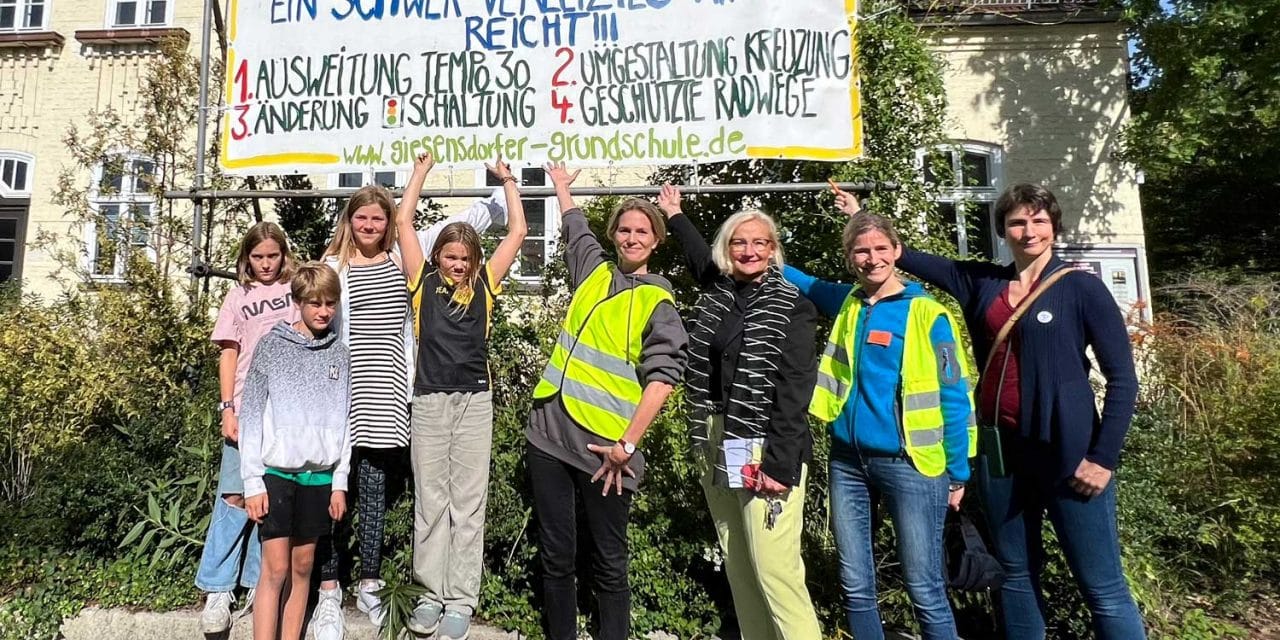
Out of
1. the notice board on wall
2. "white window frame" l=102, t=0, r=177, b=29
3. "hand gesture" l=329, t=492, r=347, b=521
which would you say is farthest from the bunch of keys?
"white window frame" l=102, t=0, r=177, b=29

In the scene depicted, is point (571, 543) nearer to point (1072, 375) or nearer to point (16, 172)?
point (1072, 375)

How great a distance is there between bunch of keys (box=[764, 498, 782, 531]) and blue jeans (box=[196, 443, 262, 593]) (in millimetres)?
2476

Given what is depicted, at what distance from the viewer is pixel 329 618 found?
10.5 ft

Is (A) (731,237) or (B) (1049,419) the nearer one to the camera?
(B) (1049,419)

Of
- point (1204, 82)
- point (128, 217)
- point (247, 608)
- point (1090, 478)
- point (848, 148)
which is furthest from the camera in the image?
point (1204, 82)

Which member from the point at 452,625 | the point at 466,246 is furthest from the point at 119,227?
the point at 452,625

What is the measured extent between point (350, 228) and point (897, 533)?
9.15 ft

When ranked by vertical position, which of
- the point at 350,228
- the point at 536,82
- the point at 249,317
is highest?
the point at 536,82

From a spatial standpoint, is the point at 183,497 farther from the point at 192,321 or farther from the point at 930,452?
the point at 930,452

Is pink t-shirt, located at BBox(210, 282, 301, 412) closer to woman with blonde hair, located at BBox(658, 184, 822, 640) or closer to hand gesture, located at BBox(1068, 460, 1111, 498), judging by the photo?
woman with blonde hair, located at BBox(658, 184, 822, 640)

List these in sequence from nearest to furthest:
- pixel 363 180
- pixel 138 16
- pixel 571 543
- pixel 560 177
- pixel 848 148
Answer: pixel 571 543, pixel 560 177, pixel 848 148, pixel 363 180, pixel 138 16

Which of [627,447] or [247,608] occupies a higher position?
Answer: [627,447]

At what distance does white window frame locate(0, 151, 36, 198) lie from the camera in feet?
31.7

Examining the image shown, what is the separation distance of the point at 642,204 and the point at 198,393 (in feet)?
11.1
